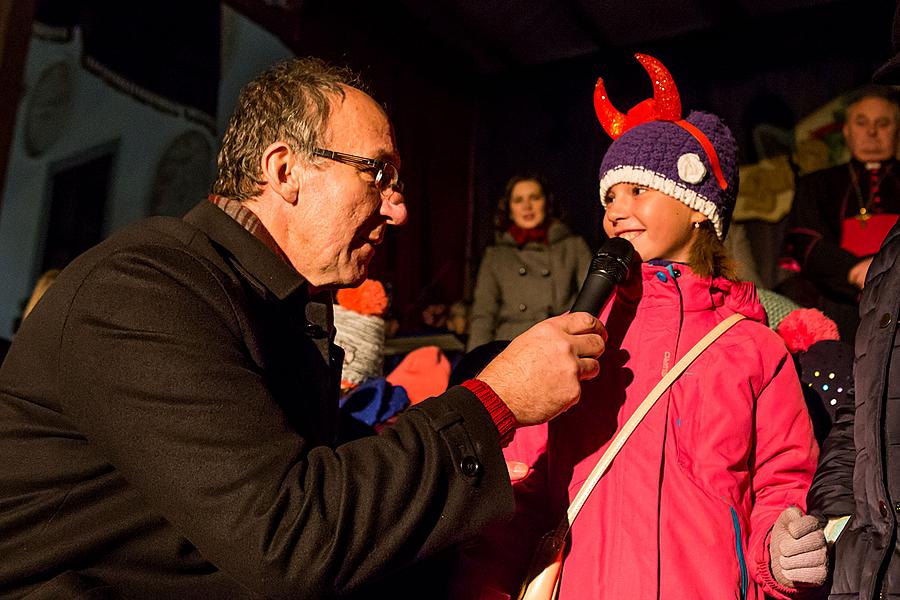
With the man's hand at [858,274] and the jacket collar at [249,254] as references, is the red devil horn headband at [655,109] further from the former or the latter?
the man's hand at [858,274]

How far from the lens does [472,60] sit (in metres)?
8.16

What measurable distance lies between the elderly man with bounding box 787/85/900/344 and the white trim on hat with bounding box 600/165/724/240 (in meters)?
2.22

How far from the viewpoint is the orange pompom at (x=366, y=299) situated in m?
3.51

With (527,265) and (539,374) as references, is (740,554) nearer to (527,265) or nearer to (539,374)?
(539,374)

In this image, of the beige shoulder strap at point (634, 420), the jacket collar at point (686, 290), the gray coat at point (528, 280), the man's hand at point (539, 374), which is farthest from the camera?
the gray coat at point (528, 280)

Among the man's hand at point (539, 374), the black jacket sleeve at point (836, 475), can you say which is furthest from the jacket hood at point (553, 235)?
the man's hand at point (539, 374)

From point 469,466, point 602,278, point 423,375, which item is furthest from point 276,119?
point 423,375

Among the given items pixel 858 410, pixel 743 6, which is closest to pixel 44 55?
pixel 858 410

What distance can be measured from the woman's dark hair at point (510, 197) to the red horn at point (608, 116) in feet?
10.0

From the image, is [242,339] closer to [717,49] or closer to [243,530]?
[243,530]

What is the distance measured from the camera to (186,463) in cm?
121

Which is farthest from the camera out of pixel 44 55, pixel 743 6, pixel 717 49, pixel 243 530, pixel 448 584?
pixel 717 49

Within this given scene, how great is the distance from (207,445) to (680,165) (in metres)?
1.37

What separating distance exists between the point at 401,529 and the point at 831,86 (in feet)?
22.3
